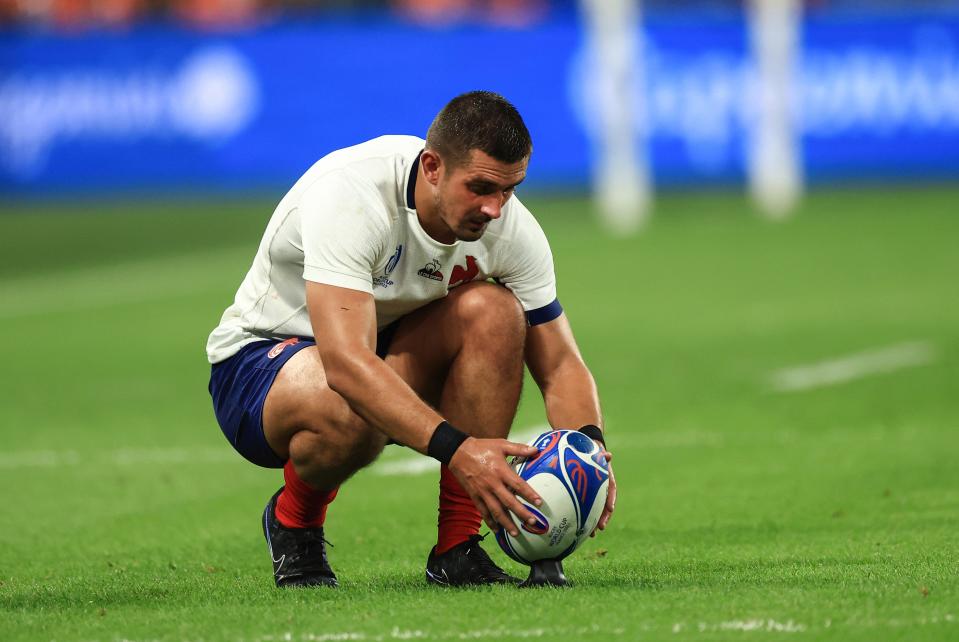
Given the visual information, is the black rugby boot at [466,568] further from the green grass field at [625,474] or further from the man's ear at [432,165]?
the man's ear at [432,165]

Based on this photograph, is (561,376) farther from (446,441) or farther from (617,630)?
(617,630)

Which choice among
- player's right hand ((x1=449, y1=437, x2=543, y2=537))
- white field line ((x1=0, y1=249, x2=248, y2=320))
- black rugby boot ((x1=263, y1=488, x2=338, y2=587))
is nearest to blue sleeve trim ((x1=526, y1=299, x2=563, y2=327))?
player's right hand ((x1=449, y1=437, x2=543, y2=537))

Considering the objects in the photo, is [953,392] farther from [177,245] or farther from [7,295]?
[177,245]

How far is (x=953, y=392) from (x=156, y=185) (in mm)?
15317

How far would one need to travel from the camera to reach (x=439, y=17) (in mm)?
23922

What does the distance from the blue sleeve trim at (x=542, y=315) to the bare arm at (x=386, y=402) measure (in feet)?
2.09

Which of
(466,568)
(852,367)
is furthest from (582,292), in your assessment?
(466,568)

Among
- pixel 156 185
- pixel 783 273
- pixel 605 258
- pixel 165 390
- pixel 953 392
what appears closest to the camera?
pixel 953 392

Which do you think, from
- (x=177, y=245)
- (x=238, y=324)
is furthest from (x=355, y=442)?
(x=177, y=245)

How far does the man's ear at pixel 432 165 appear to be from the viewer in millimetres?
4941

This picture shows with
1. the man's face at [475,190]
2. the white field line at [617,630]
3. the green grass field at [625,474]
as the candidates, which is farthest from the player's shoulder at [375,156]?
the white field line at [617,630]

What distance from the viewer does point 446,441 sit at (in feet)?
15.3

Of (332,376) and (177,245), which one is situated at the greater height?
(332,376)

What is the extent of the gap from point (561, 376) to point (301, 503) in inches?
35.1
